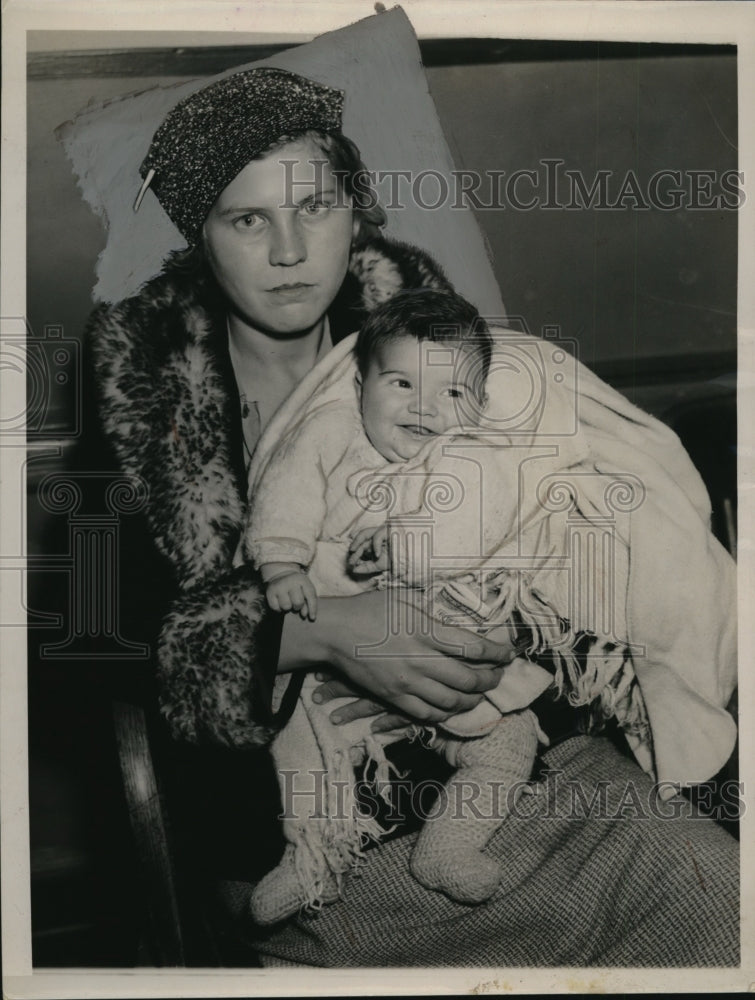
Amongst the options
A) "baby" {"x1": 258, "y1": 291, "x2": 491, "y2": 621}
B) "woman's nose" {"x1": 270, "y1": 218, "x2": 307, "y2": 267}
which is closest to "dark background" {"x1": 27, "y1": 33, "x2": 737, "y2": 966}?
"baby" {"x1": 258, "y1": 291, "x2": 491, "y2": 621}

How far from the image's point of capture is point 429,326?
1.36 metres

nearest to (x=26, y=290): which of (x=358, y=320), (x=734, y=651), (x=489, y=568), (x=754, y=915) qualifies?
(x=358, y=320)

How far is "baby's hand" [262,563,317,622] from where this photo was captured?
4.45ft

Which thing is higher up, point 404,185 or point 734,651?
point 404,185

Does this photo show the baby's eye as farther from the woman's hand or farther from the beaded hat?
the woman's hand

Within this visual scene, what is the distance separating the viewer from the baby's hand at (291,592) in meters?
1.36

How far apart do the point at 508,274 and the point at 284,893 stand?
92cm

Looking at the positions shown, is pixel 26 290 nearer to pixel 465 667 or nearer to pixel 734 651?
pixel 465 667

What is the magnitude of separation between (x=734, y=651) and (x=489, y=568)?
39 centimetres

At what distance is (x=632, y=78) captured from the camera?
1.49 m

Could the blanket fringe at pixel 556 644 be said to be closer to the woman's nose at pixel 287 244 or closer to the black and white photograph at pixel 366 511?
the black and white photograph at pixel 366 511

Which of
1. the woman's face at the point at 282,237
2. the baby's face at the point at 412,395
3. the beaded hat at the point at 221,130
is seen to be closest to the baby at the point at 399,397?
the baby's face at the point at 412,395

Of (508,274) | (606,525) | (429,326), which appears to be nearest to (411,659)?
(606,525)

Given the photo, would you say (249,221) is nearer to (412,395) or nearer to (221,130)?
(221,130)
